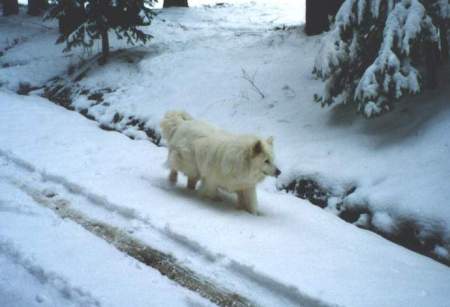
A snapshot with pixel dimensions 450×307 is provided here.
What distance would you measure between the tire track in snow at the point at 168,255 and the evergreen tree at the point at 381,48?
380 cm

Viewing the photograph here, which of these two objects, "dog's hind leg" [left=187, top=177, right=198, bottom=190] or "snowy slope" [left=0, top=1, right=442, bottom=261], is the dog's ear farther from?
"snowy slope" [left=0, top=1, right=442, bottom=261]

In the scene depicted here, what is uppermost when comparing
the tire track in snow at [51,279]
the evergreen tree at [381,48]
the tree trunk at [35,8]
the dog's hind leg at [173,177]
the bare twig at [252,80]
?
the tree trunk at [35,8]

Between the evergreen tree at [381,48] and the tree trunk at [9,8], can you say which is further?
the tree trunk at [9,8]

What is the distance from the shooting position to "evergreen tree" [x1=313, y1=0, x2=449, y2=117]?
256 inches

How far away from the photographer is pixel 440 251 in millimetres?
5383

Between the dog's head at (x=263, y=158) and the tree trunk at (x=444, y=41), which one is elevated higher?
the tree trunk at (x=444, y=41)

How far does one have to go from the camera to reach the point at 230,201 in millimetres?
6691

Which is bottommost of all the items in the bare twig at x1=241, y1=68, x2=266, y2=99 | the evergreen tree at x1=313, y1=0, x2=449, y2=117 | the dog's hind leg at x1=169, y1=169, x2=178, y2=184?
the dog's hind leg at x1=169, y1=169, x2=178, y2=184

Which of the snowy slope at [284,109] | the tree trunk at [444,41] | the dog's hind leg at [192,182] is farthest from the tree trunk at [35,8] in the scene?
the tree trunk at [444,41]

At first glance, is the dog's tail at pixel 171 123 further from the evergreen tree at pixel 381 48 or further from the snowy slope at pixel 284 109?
the evergreen tree at pixel 381 48

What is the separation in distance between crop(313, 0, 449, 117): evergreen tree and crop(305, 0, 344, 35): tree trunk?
4.49 m

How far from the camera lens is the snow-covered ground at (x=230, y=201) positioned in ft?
13.4

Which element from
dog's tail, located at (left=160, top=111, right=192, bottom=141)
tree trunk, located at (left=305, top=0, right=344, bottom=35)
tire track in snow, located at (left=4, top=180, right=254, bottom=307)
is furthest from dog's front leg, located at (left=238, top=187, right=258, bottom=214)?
tree trunk, located at (left=305, top=0, right=344, bottom=35)

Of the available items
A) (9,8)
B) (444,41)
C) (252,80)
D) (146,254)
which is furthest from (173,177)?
(9,8)
